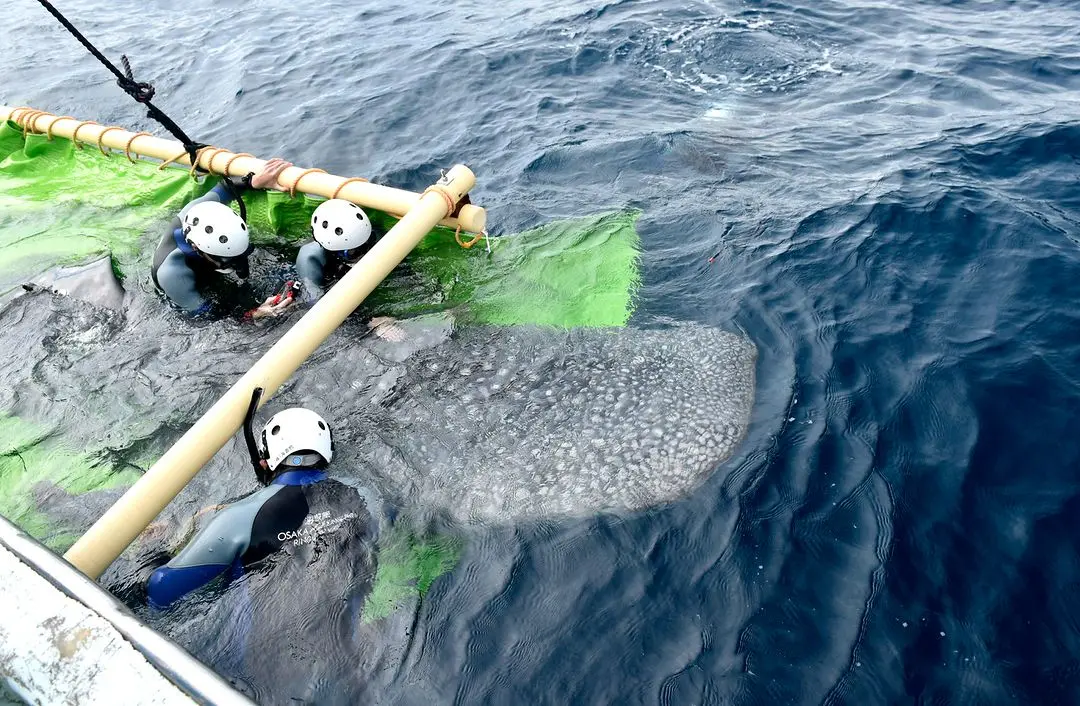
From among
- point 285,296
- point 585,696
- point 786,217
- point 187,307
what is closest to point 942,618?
point 585,696

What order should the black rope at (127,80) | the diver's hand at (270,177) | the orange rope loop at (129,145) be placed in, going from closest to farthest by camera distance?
the black rope at (127,80) → the diver's hand at (270,177) → the orange rope loop at (129,145)

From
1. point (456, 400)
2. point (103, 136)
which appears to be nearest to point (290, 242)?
point (103, 136)

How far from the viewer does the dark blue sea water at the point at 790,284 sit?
10.8ft

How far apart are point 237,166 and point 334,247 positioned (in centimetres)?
171

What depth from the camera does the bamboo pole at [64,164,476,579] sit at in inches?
129

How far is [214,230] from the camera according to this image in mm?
5676

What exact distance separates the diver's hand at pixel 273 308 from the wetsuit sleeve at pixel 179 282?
45cm

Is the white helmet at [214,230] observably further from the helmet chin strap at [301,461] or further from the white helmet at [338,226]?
the helmet chin strap at [301,461]

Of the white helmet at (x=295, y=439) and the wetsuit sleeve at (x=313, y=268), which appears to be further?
the wetsuit sleeve at (x=313, y=268)

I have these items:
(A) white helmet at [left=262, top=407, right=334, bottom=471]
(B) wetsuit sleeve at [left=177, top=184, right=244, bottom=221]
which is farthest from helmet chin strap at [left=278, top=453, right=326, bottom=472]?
→ (B) wetsuit sleeve at [left=177, top=184, right=244, bottom=221]

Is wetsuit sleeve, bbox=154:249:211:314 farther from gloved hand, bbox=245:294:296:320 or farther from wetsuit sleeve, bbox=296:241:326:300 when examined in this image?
wetsuit sleeve, bbox=296:241:326:300

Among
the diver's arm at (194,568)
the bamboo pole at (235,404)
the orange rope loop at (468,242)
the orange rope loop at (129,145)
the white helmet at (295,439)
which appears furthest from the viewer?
the orange rope loop at (129,145)

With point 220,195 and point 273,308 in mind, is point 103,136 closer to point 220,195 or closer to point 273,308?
point 220,195

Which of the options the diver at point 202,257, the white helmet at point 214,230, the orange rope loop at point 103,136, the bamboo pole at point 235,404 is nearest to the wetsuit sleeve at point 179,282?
the diver at point 202,257
